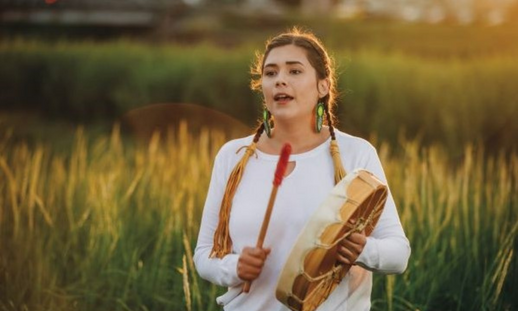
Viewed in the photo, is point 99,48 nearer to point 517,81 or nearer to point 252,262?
point 517,81

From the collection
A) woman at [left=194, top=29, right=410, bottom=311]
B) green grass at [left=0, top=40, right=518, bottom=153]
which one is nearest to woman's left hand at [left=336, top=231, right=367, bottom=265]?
woman at [left=194, top=29, right=410, bottom=311]

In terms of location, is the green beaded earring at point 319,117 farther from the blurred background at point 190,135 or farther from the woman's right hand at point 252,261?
the blurred background at point 190,135

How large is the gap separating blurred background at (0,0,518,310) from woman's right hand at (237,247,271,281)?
2.46ft

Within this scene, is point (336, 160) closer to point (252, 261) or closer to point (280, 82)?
point (280, 82)

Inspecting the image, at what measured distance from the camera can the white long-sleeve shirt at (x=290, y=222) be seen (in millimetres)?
2455

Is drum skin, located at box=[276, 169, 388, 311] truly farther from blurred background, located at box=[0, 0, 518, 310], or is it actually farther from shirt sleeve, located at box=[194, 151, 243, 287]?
blurred background, located at box=[0, 0, 518, 310]

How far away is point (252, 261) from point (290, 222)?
0.21m

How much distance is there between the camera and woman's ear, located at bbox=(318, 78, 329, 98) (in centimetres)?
262

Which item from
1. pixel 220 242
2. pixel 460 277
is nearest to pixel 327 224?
pixel 220 242

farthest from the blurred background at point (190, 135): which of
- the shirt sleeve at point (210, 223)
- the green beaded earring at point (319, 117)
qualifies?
the green beaded earring at point (319, 117)

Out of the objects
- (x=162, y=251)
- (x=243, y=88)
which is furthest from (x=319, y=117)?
(x=243, y=88)

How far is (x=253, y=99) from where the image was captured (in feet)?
33.3

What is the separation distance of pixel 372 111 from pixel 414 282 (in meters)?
5.77

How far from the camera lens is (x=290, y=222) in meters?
2.46
